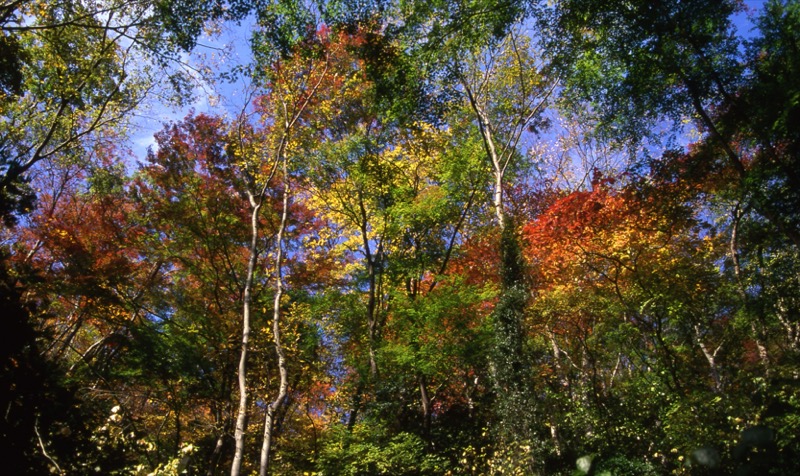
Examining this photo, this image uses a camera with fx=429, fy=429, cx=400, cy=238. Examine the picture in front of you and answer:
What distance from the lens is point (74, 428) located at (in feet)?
14.9

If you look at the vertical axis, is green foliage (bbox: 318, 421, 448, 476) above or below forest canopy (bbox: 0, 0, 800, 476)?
below

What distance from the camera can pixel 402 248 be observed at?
13.4 m

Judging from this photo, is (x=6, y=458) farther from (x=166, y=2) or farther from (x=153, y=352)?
(x=166, y=2)

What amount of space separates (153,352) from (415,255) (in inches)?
283

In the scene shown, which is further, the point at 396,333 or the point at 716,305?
the point at 716,305

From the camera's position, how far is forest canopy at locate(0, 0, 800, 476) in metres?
7.09

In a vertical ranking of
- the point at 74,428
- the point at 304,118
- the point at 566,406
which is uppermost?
the point at 304,118

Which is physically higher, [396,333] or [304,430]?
[396,333]

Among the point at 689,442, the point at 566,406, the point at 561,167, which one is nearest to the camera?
the point at 689,442

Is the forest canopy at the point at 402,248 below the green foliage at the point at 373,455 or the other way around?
the other way around

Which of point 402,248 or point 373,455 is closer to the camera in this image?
point 373,455

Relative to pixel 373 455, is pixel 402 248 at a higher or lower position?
higher

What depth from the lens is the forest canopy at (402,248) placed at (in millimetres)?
7094

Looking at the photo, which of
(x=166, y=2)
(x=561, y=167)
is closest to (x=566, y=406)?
(x=561, y=167)
